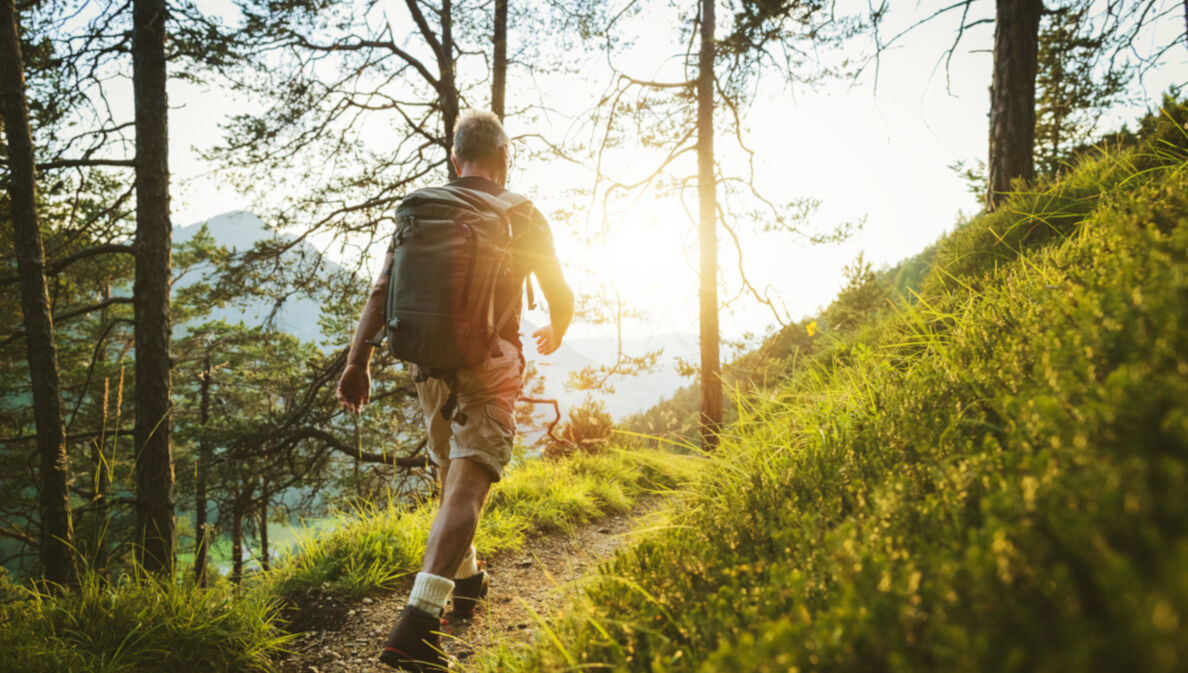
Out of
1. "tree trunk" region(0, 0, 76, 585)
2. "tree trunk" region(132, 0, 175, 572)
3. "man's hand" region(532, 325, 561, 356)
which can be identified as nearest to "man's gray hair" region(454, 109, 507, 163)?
"man's hand" region(532, 325, 561, 356)

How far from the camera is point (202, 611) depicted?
2219 millimetres

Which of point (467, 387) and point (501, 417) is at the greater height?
point (467, 387)

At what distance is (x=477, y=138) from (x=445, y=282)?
0.97 m

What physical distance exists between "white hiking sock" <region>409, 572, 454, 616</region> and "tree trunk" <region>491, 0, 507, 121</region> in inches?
286

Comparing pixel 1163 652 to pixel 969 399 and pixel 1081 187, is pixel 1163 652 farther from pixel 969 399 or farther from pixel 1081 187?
pixel 1081 187

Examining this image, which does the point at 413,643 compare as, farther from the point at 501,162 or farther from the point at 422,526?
the point at 501,162

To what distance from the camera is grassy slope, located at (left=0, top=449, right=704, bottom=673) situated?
75.9 inches

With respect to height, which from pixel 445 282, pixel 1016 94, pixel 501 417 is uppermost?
pixel 1016 94

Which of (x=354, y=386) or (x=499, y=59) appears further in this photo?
(x=499, y=59)

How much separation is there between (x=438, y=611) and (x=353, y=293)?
7.60 m

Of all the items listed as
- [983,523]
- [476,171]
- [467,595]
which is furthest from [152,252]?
[983,523]

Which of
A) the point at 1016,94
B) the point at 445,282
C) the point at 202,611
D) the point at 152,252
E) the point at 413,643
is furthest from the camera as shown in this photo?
the point at 152,252

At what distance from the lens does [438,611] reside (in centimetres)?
180

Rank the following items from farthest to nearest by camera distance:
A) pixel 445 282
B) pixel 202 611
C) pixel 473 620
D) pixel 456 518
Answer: pixel 473 620 < pixel 202 611 < pixel 445 282 < pixel 456 518
